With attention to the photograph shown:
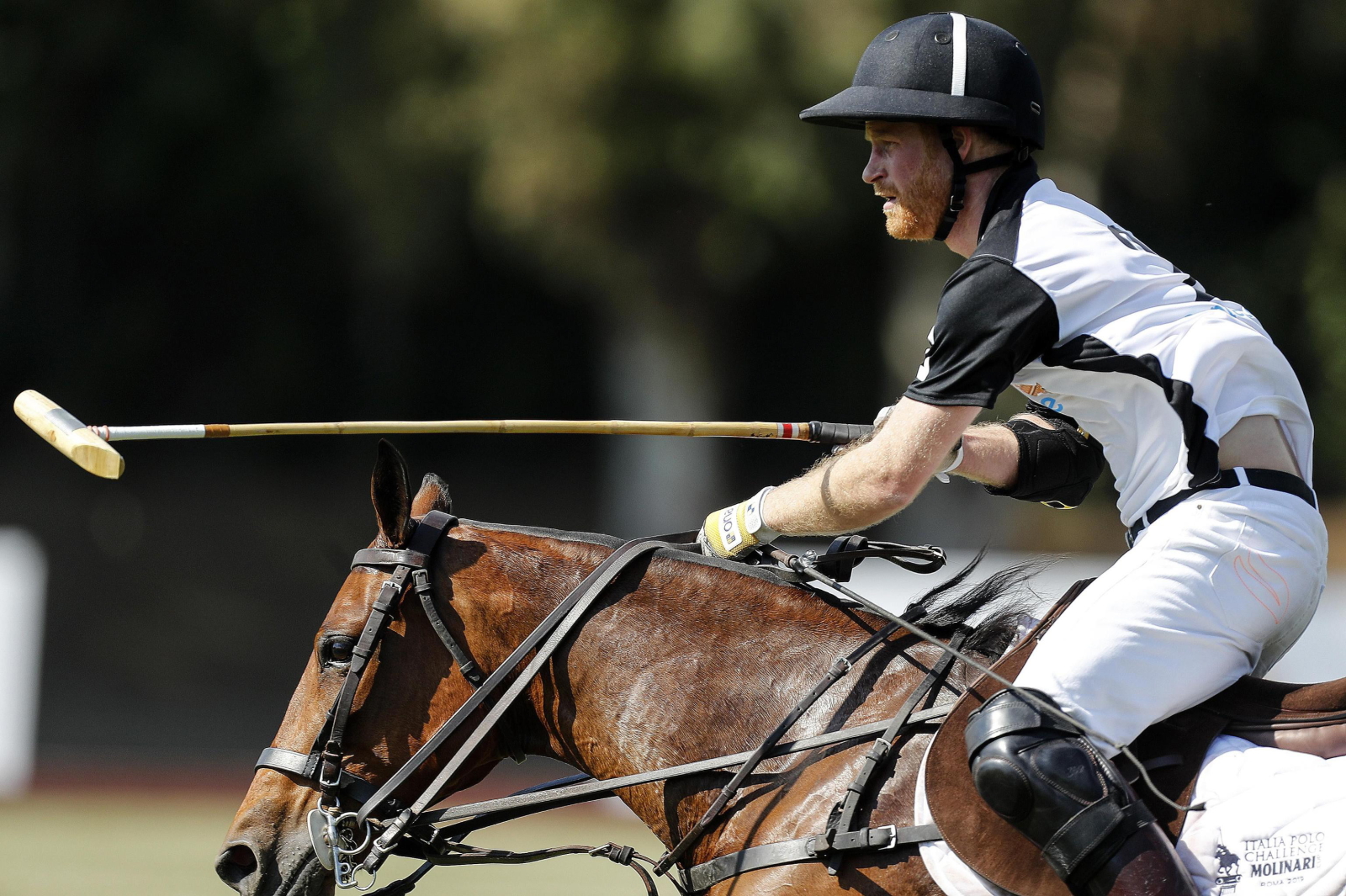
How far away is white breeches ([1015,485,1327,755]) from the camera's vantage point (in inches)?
102

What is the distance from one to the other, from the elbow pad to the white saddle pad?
888 millimetres

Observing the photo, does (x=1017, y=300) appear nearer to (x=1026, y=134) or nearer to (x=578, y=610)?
(x=1026, y=134)

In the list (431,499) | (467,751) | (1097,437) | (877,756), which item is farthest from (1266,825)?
(431,499)

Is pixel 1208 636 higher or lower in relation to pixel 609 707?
higher

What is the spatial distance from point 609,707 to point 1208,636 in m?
1.26

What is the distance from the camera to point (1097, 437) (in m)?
2.92

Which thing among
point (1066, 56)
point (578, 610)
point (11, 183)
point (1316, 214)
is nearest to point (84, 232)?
point (11, 183)

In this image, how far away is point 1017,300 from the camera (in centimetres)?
269

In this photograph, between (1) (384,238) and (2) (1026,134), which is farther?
(1) (384,238)

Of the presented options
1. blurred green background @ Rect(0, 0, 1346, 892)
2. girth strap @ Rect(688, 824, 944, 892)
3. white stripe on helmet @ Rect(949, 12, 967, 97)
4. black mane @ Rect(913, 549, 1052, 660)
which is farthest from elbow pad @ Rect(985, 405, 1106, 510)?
blurred green background @ Rect(0, 0, 1346, 892)

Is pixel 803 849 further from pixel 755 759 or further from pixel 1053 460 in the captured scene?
pixel 1053 460

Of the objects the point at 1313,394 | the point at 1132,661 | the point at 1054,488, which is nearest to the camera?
the point at 1132,661

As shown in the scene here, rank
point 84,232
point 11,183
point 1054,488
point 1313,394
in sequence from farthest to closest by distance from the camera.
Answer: point 84,232
point 11,183
point 1313,394
point 1054,488

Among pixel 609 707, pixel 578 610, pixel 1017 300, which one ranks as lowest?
pixel 609 707
